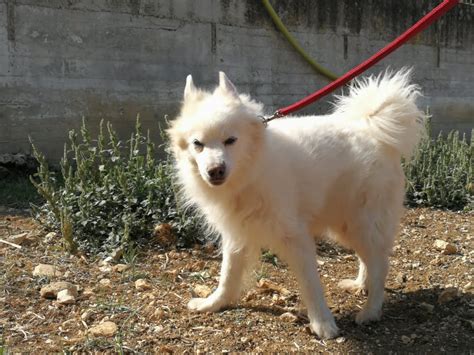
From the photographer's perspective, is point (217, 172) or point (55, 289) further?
point (55, 289)

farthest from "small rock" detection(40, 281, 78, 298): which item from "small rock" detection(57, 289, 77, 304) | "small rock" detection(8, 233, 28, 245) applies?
"small rock" detection(8, 233, 28, 245)

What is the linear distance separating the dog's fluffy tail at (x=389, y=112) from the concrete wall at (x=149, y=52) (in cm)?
417

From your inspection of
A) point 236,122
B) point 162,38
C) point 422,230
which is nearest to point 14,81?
point 162,38

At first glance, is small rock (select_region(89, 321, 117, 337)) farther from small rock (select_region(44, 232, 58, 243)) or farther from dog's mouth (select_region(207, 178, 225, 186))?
small rock (select_region(44, 232, 58, 243))

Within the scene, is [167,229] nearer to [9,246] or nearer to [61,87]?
[9,246]

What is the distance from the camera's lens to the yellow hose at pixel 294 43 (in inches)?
336

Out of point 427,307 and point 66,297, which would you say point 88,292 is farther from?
point 427,307

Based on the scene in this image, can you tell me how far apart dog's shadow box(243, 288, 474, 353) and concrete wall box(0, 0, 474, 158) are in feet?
14.8

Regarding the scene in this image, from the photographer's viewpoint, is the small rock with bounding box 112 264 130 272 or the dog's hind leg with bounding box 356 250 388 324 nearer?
the dog's hind leg with bounding box 356 250 388 324

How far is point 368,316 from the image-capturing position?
3602mm

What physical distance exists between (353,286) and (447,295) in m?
0.67

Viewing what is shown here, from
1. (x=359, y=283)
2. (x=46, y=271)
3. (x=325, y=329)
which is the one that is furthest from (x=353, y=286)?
(x=46, y=271)

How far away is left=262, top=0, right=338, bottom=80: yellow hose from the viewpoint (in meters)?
8.54

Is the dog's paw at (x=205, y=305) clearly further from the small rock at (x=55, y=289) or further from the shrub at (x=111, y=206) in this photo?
the shrub at (x=111, y=206)
